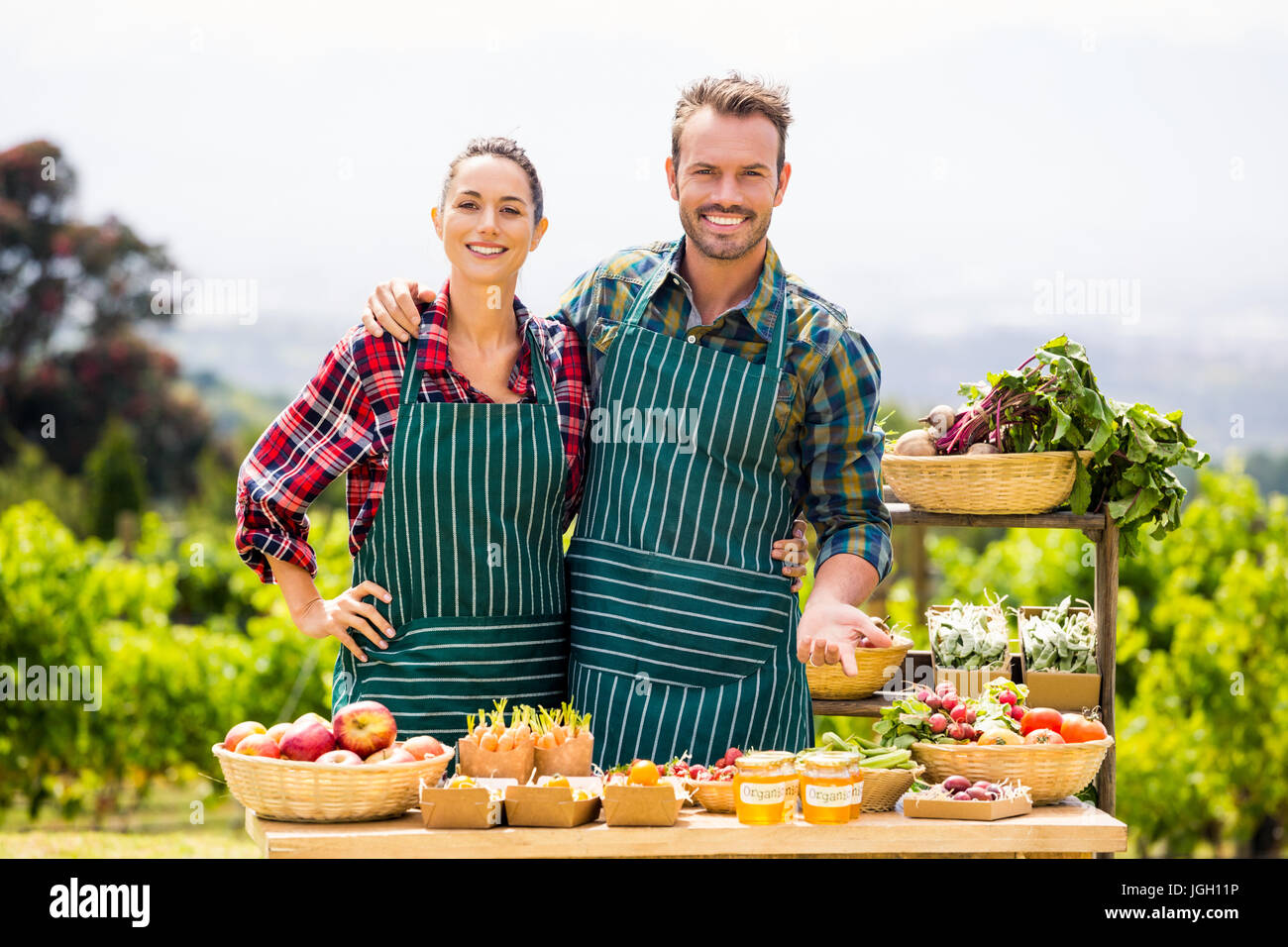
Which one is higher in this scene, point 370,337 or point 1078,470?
point 370,337

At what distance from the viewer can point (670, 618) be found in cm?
321

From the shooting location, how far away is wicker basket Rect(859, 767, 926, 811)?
2.72 m

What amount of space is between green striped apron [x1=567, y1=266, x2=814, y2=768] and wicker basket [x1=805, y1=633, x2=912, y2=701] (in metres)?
1.31

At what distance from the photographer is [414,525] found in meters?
3.13

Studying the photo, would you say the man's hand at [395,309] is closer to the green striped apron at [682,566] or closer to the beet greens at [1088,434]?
the green striped apron at [682,566]

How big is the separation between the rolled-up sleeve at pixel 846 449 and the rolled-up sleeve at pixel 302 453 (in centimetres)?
109

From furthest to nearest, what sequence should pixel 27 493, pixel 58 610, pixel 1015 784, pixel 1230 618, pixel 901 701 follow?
pixel 27 493, pixel 1230 618, pixel 58 610, pixel 901 701, pixel 1015 784

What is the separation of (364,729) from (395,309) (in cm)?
101

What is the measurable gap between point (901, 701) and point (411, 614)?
1162 mm

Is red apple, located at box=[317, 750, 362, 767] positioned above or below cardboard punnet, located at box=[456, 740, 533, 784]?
above

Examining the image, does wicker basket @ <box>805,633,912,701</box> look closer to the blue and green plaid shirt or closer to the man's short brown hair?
the blue and green plaid shirt

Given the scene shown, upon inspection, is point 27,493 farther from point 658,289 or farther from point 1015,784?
point 1015,784

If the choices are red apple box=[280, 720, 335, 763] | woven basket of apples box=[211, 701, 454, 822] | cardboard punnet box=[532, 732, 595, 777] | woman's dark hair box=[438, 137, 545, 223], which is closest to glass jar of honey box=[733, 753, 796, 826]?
cardboard punnet box=[532, 732, 595, 777]
